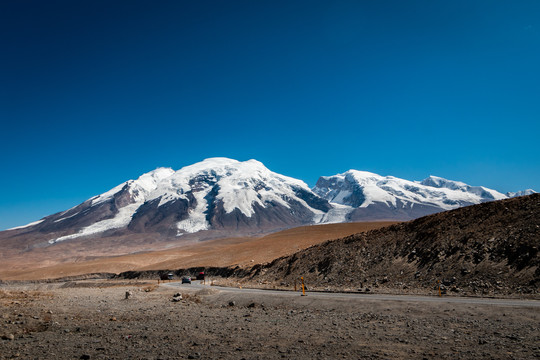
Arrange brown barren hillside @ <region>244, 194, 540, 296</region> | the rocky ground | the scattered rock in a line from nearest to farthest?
the rocky ground, the scattered rock, brown barren hillside @ <region>244, 194, 540, 296</region>

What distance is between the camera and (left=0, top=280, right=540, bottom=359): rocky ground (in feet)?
41.9

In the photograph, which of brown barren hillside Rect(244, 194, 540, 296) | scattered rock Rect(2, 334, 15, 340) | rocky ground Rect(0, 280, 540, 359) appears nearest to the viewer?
rocky ground Rect(0, 280, 540, 359)

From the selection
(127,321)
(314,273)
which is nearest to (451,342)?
(127,321)

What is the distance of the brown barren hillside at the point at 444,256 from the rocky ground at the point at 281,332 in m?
8.70

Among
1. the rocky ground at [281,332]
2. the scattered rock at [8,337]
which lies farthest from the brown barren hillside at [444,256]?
the scattered rock at [8,337]

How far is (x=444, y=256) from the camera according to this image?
33.4 m

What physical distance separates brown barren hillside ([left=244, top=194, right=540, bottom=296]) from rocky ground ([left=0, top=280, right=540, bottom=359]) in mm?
8696

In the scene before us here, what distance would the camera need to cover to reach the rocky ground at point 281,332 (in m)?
12.8

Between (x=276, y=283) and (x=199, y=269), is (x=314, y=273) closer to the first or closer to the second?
(x=276, y=283)

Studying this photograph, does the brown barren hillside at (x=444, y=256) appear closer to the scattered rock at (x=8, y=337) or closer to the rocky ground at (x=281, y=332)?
the rocky ground at (x=281, y=332)

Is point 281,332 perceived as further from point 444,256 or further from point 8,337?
point 444,256

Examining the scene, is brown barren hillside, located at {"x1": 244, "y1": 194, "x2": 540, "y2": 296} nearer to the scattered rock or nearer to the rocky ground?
the rocky ground

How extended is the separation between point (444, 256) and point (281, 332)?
74.0ft

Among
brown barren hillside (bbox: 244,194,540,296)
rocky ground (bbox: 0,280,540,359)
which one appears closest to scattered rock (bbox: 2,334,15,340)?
rocky ground (bbox: 0,280,540,359)
